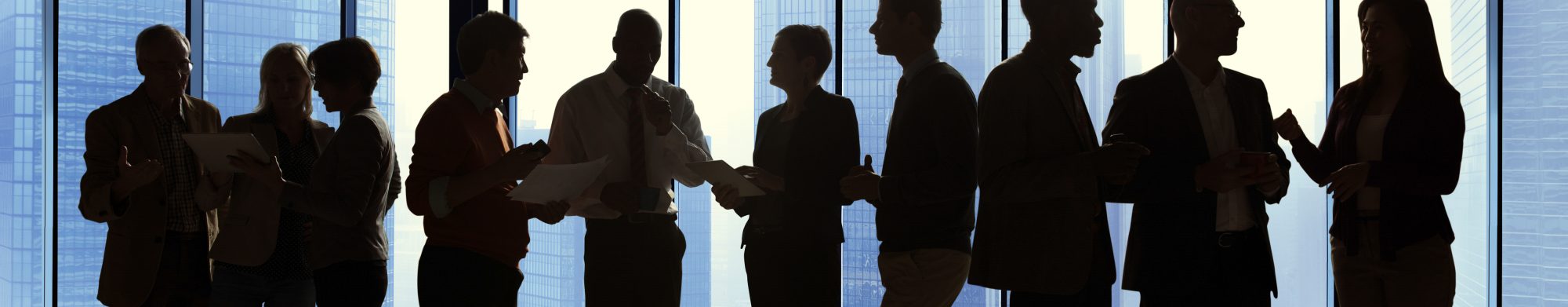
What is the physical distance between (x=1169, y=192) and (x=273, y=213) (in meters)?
2.46

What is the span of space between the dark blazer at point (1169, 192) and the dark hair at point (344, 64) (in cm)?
196

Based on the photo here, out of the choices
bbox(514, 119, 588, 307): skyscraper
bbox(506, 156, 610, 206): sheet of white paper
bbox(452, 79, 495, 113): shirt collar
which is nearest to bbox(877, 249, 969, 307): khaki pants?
bbox(506, 156, 610, 206): sheet of white paper

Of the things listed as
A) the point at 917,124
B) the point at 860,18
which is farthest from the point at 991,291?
the point at 917,124

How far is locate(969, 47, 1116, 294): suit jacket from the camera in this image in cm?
221

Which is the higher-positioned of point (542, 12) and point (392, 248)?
point (542, 12)

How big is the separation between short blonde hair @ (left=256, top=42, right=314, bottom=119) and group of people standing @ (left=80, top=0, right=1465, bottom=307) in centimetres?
1

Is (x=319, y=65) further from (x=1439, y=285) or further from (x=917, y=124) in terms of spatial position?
(x=1439, y=285)

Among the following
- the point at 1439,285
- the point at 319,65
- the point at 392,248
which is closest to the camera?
the point at 319,65

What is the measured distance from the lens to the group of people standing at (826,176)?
224 centimetres

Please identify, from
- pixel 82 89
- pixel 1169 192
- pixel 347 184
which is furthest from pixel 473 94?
pixel 82 89

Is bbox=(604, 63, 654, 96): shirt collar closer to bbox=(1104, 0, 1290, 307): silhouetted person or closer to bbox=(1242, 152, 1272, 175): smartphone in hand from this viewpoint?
bbox=(1104, 0, 1290, 307): silhouetted person

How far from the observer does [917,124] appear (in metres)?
2.47

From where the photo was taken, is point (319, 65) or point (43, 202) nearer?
point (319, 65)

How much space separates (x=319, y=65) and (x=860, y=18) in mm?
2455
